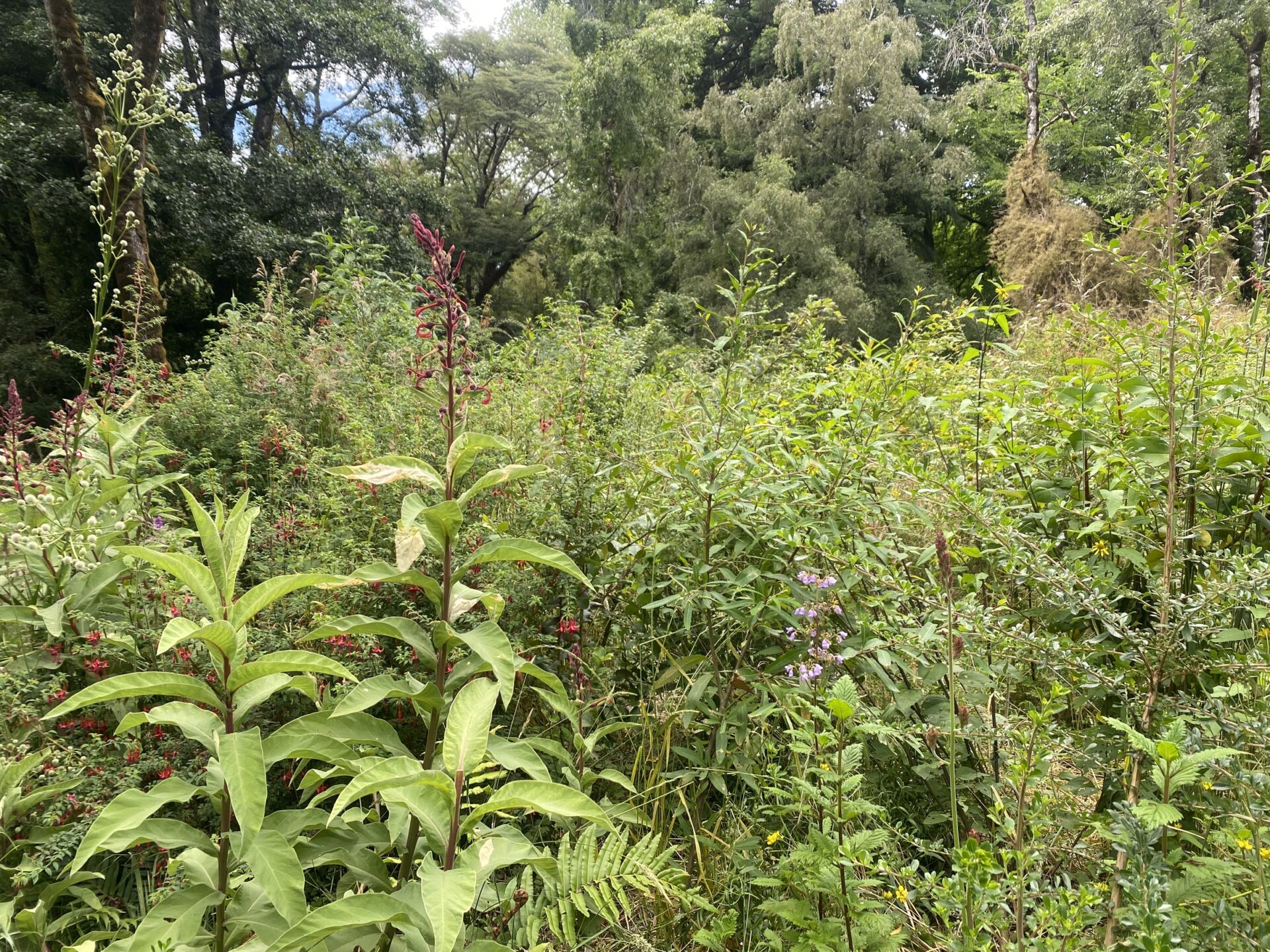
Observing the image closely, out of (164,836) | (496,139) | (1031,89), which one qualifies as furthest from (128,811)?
(496,139)

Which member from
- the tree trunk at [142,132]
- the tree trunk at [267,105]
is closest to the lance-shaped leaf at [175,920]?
Result: the tree trunk at [142,132]

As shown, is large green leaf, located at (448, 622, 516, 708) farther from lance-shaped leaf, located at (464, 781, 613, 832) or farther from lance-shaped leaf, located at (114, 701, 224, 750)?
lance-shaped leaf, located at (114, 701, 224, 750)

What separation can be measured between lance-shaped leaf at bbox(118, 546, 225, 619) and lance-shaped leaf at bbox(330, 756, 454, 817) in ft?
1.33

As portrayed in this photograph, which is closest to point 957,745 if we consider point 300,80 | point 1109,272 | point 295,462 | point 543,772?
point 543,772

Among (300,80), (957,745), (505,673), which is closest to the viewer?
(505,673)

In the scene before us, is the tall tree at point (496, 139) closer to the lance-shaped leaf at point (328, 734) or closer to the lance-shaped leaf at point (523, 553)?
the lance-shaped leaf at point (523, 553)

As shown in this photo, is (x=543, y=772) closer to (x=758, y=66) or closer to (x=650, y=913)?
(x=650, y=913)

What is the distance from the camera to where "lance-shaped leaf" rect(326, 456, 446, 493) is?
1.24 metres

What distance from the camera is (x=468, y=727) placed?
44.9 inches

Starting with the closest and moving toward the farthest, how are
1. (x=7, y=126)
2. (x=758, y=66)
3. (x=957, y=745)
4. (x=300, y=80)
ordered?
(x=957, y=745) → (x=7, y=126) → (x=300, y=80) → (x=758, y=66)

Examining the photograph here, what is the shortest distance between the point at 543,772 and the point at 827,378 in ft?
7.48

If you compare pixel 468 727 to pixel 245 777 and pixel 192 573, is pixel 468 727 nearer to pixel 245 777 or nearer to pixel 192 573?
pixel 245 777

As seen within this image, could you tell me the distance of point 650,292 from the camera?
15.6m

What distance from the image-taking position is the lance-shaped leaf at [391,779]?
1.06 m
